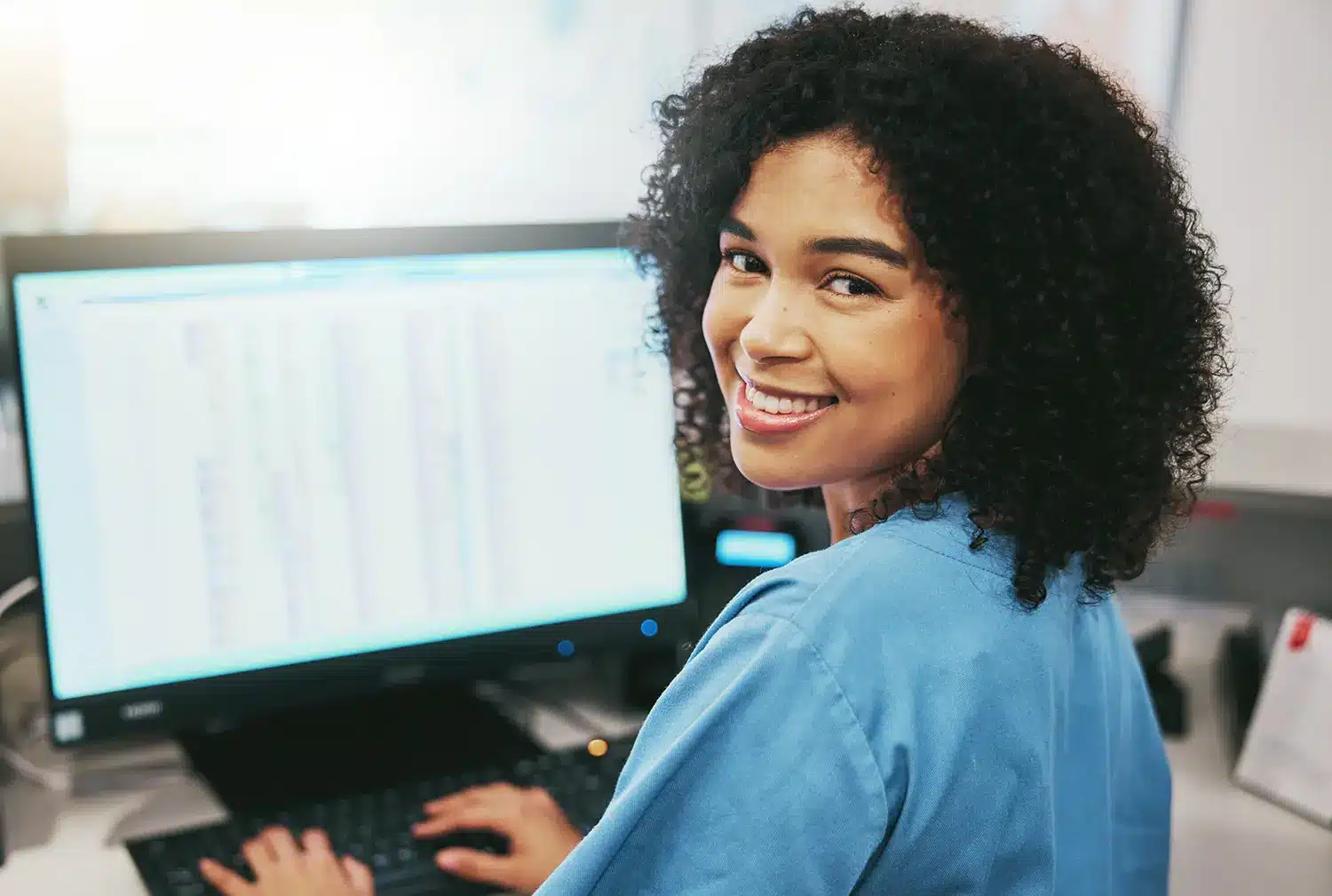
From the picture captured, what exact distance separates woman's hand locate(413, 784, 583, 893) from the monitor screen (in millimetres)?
152

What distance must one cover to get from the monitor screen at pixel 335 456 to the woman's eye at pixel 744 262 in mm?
254

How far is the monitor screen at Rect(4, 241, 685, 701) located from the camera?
900mm

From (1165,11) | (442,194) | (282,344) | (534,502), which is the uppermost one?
(1165,11)

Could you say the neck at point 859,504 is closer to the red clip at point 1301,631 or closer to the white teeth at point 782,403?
the white teeth at point 782,403

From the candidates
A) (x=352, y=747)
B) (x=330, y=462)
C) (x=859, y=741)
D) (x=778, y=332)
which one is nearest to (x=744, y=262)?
(x=778, y=332)

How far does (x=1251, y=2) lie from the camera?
4.15 ft

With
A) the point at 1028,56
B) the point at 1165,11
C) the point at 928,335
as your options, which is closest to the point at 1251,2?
the point at 1165,11

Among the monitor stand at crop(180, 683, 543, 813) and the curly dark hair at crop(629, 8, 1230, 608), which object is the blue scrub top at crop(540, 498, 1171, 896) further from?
the monitor stand at crop(180, 683, 543, 813)

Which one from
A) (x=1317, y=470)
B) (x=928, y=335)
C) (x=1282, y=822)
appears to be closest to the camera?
(x=928, y=335)

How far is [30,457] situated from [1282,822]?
3.10 feet

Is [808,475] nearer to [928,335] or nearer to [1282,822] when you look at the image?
[928,335]

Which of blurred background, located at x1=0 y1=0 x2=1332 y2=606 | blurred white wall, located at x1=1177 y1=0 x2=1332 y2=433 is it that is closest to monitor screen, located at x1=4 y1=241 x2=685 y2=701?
blurred background, located at x1=0 y1=0 x2=1332 y2=606

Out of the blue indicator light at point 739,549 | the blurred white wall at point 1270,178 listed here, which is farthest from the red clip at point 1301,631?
the blue indicator light at point 739,549

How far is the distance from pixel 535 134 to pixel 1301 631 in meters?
0.85
